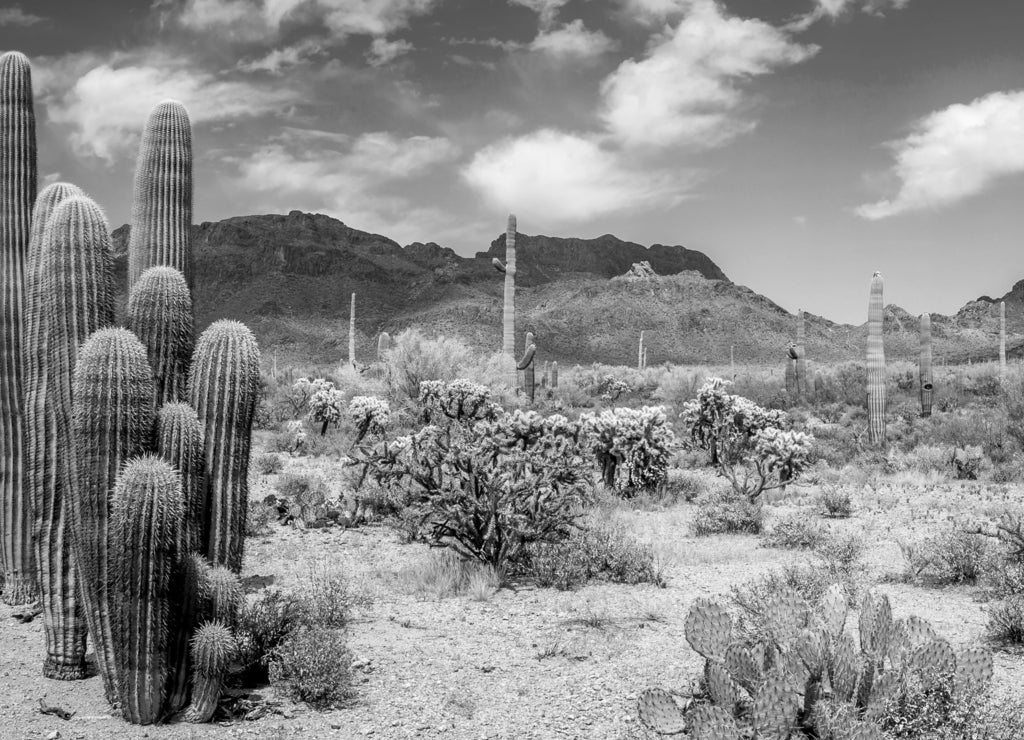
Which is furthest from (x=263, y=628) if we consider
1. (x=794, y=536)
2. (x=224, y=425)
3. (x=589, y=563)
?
(x=794, y=536)

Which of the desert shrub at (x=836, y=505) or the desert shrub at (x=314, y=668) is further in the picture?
the desert shrub at (x=836, y=505)

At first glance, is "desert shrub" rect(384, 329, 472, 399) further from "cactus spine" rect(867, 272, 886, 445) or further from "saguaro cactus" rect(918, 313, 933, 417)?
"saguaro cactus" rect(918, 313, 933, 417)

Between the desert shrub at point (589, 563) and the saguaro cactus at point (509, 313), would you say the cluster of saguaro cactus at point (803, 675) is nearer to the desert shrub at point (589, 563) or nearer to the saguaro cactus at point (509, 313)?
the desert shrub at point (589, 563)

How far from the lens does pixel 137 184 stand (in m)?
7.44

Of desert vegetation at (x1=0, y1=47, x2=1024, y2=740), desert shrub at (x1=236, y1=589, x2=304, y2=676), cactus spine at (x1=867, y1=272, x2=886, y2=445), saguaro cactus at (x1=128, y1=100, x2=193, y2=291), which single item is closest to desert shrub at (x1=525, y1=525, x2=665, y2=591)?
desert vegetation at (x1=0, y1=47, x2=1024, y2=740)

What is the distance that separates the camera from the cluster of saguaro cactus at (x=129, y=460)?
5.16 metres

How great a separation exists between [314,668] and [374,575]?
2976 mm

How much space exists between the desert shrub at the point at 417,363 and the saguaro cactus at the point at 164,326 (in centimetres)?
1744

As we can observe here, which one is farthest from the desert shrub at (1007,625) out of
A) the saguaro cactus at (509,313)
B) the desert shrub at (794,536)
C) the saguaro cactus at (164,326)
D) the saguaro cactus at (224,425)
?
the saguaro cactus at (509,313)

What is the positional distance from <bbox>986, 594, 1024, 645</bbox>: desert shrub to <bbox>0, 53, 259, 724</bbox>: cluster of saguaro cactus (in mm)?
5335

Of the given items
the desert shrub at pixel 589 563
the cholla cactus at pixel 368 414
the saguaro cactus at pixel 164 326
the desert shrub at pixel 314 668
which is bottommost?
the desert shrub at pixel 314 668

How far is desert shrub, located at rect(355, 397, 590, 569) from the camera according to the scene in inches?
339

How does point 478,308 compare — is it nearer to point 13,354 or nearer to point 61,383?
point 13,354

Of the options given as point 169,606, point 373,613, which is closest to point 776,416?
point 373,613
